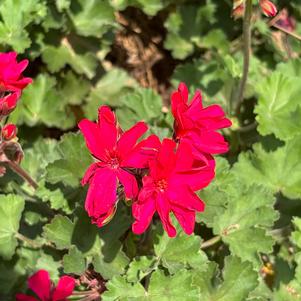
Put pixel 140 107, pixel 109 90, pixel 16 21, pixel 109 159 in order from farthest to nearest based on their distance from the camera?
pixel 109 90 < pixel 140 107 < pixel 16 21 < pixel 109 159

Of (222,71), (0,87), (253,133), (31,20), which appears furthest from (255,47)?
(0,87)

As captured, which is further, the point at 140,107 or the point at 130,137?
the point at 140,107

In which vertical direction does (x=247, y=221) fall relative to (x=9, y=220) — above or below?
above

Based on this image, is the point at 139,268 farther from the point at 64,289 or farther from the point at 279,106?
the point at 279,106

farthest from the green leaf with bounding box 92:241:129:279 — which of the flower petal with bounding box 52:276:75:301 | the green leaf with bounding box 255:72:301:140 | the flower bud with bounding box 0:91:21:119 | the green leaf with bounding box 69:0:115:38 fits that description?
the green leaf with bounding box 69:0:115:38

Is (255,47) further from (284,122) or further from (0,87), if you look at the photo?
(0,87)

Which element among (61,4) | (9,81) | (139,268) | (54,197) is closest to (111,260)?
(139,268)

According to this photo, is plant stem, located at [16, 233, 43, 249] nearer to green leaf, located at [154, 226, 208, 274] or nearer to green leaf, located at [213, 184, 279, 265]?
green leaf, located at [154, 226, 208, 274]

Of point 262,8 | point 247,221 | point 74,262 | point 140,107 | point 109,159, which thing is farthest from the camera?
point 140,107
